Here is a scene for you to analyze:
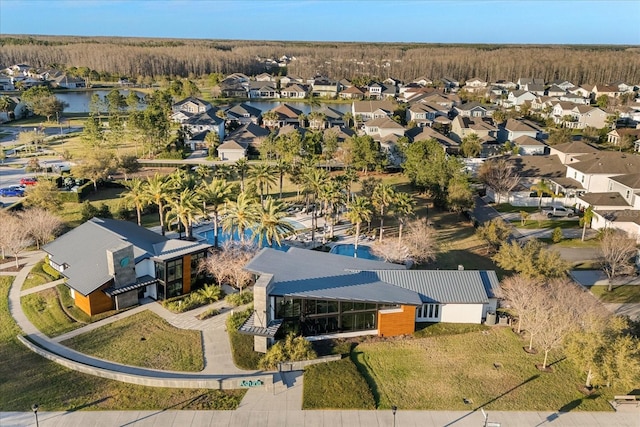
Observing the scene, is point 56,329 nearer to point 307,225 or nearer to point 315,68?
point 307,225

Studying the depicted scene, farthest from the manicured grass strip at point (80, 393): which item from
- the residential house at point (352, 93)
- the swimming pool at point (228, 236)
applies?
the residential house at point (352, 93)

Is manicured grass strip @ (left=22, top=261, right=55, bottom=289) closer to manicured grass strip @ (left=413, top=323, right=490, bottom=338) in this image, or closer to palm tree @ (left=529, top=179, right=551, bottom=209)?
manicured grass strip @ (left=413, top=323, right=490, bottom=338)

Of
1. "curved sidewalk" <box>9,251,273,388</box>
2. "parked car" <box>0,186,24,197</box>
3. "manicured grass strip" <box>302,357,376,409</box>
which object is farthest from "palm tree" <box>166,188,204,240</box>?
"parked car" <box>0,186,24,197</box>

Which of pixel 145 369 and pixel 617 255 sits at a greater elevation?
pixel 617 255

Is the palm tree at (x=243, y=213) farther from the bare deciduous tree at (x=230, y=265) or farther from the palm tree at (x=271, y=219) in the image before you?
the bare deciduous tree at (x=230, y=265)

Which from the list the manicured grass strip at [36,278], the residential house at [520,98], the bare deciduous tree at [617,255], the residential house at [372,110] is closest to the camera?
the manicured grass strip at [36,278]

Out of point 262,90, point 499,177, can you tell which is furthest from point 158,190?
point 262,90

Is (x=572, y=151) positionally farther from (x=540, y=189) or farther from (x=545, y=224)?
(x=545, y=224)
